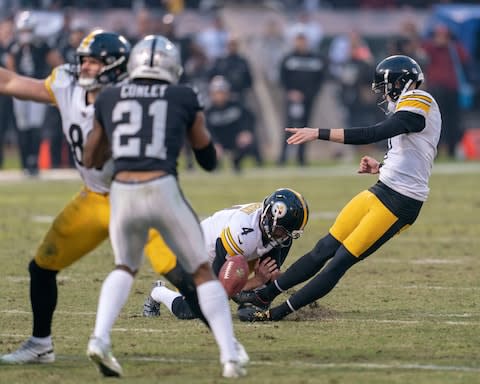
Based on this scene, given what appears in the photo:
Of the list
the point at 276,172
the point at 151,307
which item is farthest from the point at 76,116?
the point at 276,172

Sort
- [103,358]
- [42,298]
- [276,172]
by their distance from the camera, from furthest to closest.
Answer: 1. [276,172]
2. [42,298]
3. [103,358]

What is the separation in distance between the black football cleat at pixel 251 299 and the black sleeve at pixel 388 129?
114 cm

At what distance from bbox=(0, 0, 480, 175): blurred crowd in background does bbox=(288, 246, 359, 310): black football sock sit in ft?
36.8

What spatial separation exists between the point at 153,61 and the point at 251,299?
7.76ft

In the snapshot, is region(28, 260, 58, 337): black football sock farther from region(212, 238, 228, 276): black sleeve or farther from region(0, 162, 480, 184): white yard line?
region(0, 162, 480, 184): white yard line

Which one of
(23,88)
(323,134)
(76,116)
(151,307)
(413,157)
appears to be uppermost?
(23,88)

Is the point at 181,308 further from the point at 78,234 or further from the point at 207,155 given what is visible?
the point at 207,155

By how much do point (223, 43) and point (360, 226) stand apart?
50.2 ft

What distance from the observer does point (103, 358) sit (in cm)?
600

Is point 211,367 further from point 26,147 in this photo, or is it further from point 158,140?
point 26,147

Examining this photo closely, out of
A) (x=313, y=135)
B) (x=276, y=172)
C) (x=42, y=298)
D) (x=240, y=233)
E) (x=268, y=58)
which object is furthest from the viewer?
(x=268, y=58)

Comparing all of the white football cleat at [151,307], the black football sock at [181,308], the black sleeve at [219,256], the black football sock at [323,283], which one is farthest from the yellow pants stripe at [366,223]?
the white football cleat at [151,307]

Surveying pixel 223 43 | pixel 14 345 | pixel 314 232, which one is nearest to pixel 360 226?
pixel 14 345

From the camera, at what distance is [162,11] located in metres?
24.3
